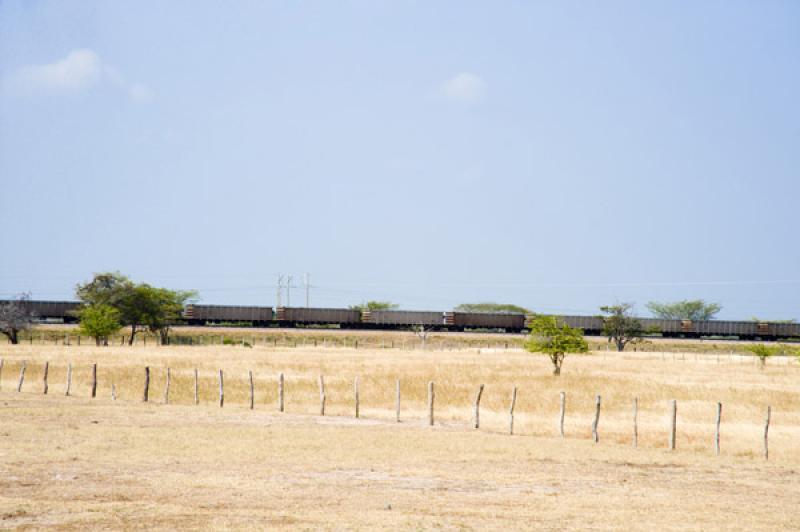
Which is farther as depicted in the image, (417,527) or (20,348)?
(20,348)

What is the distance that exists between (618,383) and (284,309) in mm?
81780

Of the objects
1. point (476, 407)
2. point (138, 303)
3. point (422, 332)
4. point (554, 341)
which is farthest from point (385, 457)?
point (422, 332)

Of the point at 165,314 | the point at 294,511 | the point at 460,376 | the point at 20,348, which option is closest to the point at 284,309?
the point at 165,314

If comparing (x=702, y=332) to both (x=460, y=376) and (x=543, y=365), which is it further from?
(x=460, y=376)

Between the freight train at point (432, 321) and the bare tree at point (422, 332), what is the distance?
0.69 metres

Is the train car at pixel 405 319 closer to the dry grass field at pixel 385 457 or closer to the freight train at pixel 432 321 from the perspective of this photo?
the freight train at pixel 432 321

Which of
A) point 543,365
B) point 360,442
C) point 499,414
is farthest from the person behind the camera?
point 543,365

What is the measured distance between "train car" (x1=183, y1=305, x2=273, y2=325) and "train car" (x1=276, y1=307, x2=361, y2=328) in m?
2.09

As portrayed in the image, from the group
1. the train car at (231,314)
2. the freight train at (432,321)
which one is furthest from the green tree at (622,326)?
the train car at (231,314)

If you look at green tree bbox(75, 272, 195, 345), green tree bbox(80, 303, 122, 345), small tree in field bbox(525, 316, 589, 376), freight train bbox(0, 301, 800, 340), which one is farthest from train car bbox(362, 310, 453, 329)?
small tree in field bbox(525, 316, 589, 376)

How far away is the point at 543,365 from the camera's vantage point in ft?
231

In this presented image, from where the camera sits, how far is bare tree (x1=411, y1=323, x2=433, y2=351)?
114 meters

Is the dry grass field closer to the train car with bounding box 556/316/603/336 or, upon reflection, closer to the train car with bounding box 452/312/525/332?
the train car with bounding box 556/316/603/336

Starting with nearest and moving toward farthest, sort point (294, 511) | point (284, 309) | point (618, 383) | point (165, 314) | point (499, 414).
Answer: point (294, 511) → point (499, 414) → point (618, 383) → point (165, 314) → point (284, 309)
